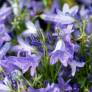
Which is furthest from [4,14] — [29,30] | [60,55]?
[60,55]

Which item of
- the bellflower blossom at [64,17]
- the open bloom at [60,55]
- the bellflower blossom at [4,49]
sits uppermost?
the bellflower blossom at [64,17]

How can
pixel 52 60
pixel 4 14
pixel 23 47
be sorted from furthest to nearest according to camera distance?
pixel 4 14, pixel 23 47, pixel 52 60

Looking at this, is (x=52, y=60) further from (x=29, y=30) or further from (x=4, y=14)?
(x=4, y=14)

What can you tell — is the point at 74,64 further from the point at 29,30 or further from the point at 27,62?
the point at 29,30

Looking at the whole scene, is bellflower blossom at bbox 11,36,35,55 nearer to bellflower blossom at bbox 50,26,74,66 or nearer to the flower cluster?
the flower cluster

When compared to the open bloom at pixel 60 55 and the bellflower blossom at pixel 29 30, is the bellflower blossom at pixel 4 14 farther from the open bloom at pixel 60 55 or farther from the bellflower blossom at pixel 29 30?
the open bloom at pixel 60 55

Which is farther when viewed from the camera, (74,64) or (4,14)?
(4,14)

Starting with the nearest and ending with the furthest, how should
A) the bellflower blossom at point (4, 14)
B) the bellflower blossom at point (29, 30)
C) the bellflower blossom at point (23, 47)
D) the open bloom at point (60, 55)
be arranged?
the open bloom at point (60, 55), the bellflower blossom at point (23, 47), the bellflower blossom at point (29, 30), the bellflower blossom at point (4, 14)

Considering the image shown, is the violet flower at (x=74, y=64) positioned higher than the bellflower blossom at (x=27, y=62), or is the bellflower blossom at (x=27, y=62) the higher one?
the bellflower blossom at (x=27, y=62)

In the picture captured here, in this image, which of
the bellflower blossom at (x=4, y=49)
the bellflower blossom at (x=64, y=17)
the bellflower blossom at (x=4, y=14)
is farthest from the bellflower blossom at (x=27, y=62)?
the bellflower blossom at (x=4, y=14)

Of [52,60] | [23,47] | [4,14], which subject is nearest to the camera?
[52,60]

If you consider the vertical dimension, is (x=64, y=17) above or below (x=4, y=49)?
above

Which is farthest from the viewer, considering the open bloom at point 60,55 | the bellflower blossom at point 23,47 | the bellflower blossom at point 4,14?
the bellflower blossom at point 4,14
